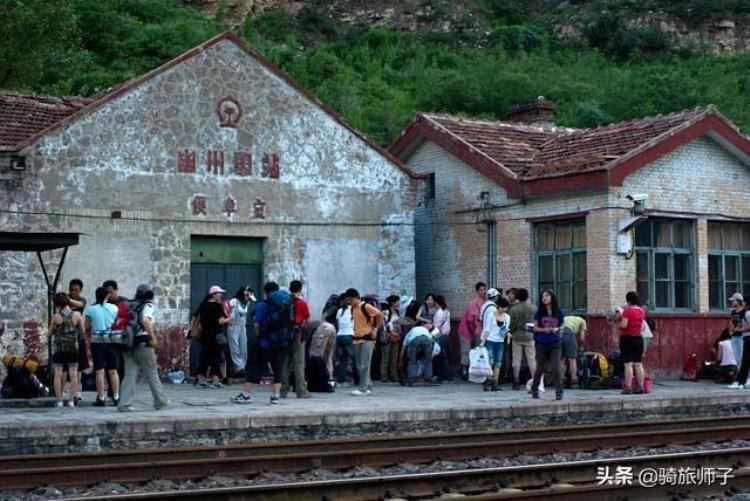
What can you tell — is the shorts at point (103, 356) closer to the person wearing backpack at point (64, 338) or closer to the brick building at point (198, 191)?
the person wearing backpack at point (64, 338)

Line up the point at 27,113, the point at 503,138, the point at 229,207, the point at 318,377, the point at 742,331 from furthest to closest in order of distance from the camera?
1. the point at 503,138
2. the point at 229,207
3. the point at 27,113
4. the point at 742,331
5. the point at 318,377

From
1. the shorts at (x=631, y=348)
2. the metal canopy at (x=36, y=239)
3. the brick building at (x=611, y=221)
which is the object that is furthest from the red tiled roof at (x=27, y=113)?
the shorts at (x=631, y=348)

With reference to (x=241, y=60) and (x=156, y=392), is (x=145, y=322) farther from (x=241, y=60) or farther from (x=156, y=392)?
(x=241, y=60)

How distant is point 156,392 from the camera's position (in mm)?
16344

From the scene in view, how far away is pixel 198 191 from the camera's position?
2252 centimetres

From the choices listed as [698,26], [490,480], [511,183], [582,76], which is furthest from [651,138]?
[698,26]

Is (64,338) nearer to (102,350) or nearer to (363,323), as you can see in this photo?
(102,350)

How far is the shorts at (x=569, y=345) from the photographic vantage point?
68.6 feet

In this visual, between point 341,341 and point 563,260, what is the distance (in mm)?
5178

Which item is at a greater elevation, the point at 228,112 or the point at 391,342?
the point at 228,112

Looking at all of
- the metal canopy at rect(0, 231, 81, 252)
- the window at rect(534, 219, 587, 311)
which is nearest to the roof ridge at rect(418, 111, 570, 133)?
the window at rect(534, 219, 587, 311)

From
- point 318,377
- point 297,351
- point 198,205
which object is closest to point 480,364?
point 318,377

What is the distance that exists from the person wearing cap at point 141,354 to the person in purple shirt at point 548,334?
19.1ft

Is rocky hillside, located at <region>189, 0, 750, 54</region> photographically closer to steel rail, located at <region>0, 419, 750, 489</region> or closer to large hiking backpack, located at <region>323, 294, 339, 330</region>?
large hiking backpack, located at <region>323, 294, 339, 330</region>
